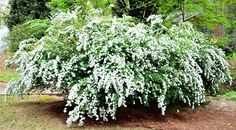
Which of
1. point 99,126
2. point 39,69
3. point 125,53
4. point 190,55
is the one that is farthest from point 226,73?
point 39,69

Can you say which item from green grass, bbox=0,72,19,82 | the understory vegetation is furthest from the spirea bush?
green grass, bbox=0,72,19,82

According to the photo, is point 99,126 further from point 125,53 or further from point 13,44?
point 13,44

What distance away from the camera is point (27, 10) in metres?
14.7

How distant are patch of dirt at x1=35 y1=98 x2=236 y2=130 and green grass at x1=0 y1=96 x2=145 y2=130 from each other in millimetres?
13

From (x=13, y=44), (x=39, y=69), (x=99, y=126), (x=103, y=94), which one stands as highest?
(x=13, y=44)

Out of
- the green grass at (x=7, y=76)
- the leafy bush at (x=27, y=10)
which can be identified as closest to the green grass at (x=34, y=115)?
the green grass at (x=7, y=76)

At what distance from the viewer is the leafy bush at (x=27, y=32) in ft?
39.4

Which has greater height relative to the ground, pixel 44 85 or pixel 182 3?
pixel 182 3

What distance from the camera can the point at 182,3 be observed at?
10.2 metres

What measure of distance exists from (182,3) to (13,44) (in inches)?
226

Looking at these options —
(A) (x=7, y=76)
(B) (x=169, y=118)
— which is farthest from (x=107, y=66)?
(A) (x=7, y=76)

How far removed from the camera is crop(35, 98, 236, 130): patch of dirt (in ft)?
18.5

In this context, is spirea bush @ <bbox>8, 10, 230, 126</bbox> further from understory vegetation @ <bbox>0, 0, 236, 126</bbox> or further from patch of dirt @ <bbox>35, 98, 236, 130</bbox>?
patch of dirt @ <bbox>35, 98, 236, 130</bbox>

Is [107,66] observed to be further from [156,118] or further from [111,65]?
[156,118]
